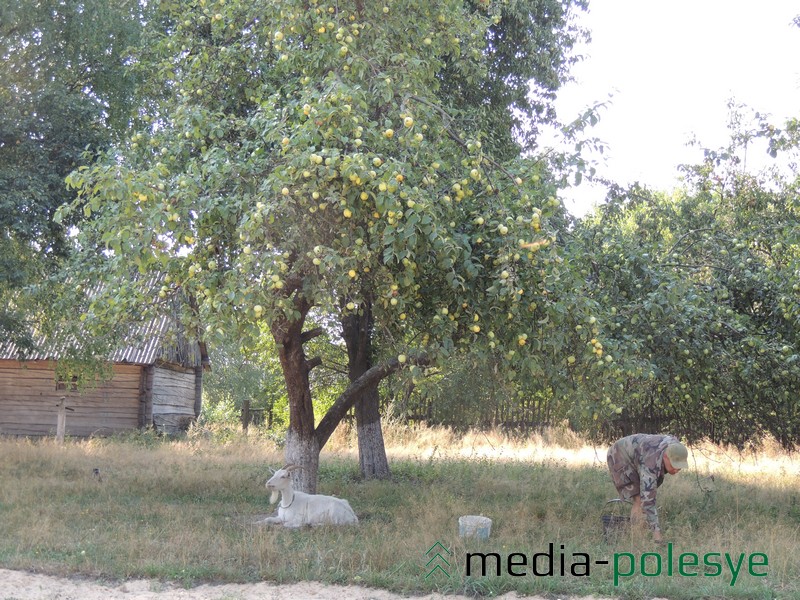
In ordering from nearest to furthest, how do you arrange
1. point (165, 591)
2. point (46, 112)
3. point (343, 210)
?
point (165, 591), point (343, 210), point (46, 112)

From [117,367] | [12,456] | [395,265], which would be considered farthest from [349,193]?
[117,367]

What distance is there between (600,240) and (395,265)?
3.37 meters

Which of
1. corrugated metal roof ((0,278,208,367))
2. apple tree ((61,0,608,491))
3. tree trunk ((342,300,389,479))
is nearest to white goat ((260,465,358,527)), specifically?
apple tree ((61,0,608,491))

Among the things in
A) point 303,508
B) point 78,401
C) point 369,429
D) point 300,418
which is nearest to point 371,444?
point 369,429

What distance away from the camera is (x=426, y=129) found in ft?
28.3

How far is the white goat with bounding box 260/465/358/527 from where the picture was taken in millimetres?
9102

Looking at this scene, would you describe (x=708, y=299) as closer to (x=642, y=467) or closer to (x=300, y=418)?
(x=642, y=467)

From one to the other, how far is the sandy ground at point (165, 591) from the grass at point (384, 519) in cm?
15

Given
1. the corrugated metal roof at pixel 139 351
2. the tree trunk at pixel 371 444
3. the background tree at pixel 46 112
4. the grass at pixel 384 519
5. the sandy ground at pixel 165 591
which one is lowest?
the sandy ground at pixel 165 591

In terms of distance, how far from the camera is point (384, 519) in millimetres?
9961

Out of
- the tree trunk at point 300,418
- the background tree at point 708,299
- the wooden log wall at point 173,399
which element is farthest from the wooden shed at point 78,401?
the background tree at point 708,299

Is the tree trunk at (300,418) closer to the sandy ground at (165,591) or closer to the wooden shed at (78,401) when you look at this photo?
the sandy ground at (165,591)

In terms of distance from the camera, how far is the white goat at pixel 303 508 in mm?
9102

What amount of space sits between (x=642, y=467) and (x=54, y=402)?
18.2m
